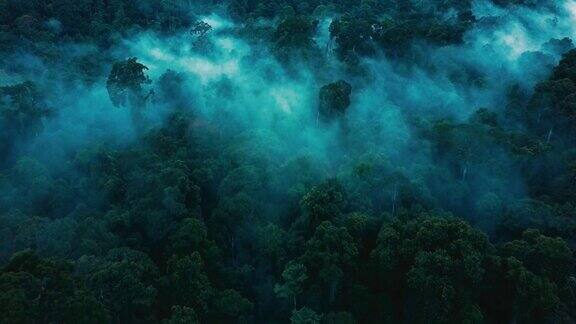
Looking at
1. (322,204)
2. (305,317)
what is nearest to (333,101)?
(322,204)

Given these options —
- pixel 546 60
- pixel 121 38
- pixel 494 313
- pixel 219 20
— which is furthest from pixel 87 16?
pixel 494 313

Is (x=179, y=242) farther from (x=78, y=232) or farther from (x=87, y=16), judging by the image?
(x=87, y=16)

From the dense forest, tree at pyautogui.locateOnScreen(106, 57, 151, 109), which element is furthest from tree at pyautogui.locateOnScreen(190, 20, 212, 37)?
tree at pyautogui.locateOnScreen(106, 57, 151, 109)

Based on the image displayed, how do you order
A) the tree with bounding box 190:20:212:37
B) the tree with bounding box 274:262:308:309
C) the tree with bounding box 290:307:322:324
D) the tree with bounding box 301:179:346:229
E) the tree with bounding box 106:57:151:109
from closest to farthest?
the tree with bounding box 290:307:322:324 < the tree with bounding box 274:262:308:309 < the tree with bounding box 301:179:346:229 < the tree with bounding box 106:57:151:109 < the tree with bounding box 190:20:212:37

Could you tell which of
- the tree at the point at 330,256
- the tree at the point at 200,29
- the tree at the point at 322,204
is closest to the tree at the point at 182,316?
the tree at the point at 330,256

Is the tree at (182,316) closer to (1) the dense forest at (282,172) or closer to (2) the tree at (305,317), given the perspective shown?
(1) the dense forest at (282,172)

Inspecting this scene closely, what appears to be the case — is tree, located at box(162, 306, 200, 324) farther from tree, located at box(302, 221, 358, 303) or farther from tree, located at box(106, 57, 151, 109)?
tree, located at box(106, 57, 151, 109)

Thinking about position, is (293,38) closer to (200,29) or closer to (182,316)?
(200,29)

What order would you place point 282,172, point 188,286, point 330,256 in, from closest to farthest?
point 188,286 < point 330,256 < point 282,172
